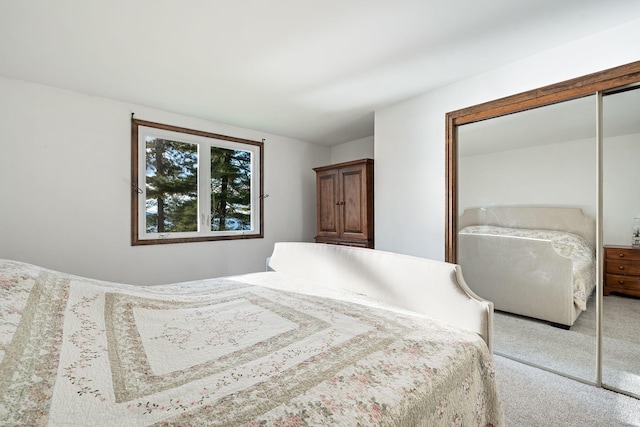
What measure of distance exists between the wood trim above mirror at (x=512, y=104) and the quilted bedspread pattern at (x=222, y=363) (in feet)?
5.60

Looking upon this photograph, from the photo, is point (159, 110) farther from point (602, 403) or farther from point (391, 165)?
point (602, 403)

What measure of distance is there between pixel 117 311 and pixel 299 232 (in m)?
3.45

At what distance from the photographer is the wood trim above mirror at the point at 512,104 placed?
1.89 metres

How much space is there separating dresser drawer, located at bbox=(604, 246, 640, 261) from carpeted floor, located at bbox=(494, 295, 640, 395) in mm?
273

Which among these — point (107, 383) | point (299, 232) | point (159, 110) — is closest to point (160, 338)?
point (107, 383)

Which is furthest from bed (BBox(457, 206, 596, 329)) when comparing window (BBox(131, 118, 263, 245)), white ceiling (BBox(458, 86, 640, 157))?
window (BBox(131, 118, 263, 245))

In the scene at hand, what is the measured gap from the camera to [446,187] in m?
2.72

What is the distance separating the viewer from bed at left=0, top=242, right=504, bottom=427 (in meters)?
0.66

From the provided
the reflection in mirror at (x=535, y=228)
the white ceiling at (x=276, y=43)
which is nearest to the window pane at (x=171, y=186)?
the white ceiling at (x=276, y=43)

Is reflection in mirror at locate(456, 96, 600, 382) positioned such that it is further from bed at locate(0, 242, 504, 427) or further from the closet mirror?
bed at locate(0, 242, 504, 427)

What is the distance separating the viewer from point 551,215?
7.27 feet

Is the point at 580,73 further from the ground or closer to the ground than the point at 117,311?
further from the ground

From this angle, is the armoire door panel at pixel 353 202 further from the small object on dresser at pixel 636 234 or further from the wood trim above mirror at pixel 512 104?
the small object on dresser at pixel 636 234

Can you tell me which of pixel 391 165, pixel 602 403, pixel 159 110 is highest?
pixel 159 110
